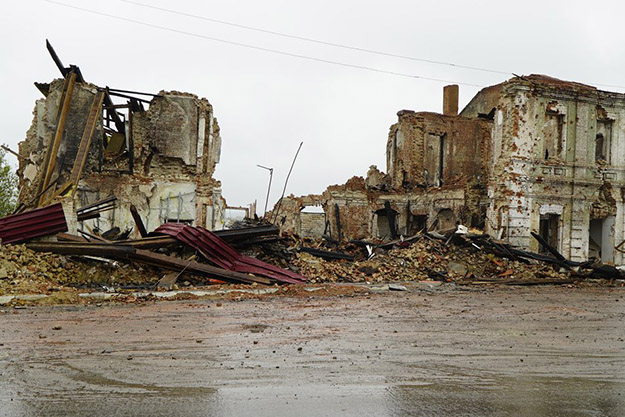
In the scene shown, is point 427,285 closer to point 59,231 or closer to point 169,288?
point 169,288

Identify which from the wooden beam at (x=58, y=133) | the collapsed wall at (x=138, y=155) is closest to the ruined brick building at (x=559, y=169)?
the collapsed wall at (x=138, y=155)

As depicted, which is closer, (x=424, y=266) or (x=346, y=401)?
(x=346, y=401)

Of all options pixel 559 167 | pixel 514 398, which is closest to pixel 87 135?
pixel 559 167

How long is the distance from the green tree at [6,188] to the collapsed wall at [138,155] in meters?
9.79

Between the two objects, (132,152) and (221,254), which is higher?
(132,152)

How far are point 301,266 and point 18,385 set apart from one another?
35.8 ft

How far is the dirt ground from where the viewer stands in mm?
3760

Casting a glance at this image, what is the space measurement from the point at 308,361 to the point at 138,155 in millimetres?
18042

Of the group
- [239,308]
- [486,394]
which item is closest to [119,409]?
[486,394]

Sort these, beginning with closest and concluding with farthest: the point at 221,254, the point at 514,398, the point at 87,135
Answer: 1. the point at 514,398
2. the point at 221,254
3. the point at 87,135

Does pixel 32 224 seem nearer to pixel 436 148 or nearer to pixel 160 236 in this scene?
pixel 160 236

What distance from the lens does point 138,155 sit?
21391 mm

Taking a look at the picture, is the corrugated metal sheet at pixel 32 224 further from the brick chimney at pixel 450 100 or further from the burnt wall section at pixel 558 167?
the brick chimney at pixel 450 100

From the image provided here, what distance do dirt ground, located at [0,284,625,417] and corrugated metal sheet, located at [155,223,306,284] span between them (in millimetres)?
3677
